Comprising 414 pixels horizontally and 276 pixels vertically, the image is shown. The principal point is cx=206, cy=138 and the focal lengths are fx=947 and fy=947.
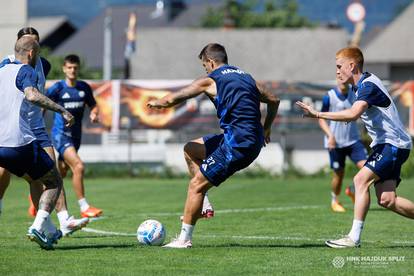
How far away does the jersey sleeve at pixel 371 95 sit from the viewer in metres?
9.66

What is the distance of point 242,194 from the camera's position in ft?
65.9

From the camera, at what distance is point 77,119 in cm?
1508

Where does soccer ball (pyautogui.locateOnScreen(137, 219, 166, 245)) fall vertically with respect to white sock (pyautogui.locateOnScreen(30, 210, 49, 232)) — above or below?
below

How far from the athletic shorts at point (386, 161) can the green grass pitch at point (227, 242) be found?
2.62ft

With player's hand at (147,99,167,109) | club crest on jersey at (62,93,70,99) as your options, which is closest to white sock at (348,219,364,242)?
player's hand at (147,99,167,109)

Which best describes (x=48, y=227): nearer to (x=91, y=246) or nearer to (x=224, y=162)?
(x=91, y=246)

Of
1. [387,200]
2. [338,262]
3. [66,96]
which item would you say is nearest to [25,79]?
[338,262]

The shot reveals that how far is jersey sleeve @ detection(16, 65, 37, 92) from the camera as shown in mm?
9461

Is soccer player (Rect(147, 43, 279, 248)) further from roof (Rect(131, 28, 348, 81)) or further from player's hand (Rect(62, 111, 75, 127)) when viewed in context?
roof (Rect(131, 28, 348, 81))

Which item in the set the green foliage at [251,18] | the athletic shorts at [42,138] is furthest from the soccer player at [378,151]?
the green foliage at [251,18]

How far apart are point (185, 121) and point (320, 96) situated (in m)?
3.85

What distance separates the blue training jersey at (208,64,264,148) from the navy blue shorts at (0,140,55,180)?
6.20 feet

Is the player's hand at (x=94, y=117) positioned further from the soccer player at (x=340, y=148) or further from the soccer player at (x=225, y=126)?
the soccer player at (x=225, y=126)

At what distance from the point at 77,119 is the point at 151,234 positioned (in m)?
5.19
